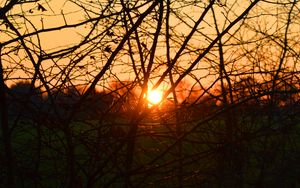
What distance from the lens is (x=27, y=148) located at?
8.93 ft

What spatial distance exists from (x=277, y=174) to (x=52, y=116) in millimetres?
3140

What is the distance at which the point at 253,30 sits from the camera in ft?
17.5

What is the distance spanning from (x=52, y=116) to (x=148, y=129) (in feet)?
1.57

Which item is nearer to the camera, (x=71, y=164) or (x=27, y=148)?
(x=71, y=164)

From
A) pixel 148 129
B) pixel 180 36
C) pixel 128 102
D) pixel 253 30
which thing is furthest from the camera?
pixel 253 30

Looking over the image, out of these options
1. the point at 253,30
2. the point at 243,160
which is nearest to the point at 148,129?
the point at 243,160

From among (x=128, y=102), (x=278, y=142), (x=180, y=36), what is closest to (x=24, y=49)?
(x=128, y=102)

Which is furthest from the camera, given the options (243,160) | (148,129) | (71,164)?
(243,160)

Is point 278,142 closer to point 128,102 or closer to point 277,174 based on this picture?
point 277,174

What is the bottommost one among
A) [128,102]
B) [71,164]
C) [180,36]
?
[71,164]

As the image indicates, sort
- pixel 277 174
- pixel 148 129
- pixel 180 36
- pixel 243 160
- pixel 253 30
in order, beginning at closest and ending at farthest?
1. pixel 148 129
2. pixel 180 36
3. pixel 243 160
4. pixel 277 174
5. pixel 253 30

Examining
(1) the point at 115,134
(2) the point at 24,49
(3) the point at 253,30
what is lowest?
(1) the point at 115,134

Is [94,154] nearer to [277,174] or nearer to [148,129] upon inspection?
[148,129]

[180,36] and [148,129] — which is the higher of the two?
[180,36]
